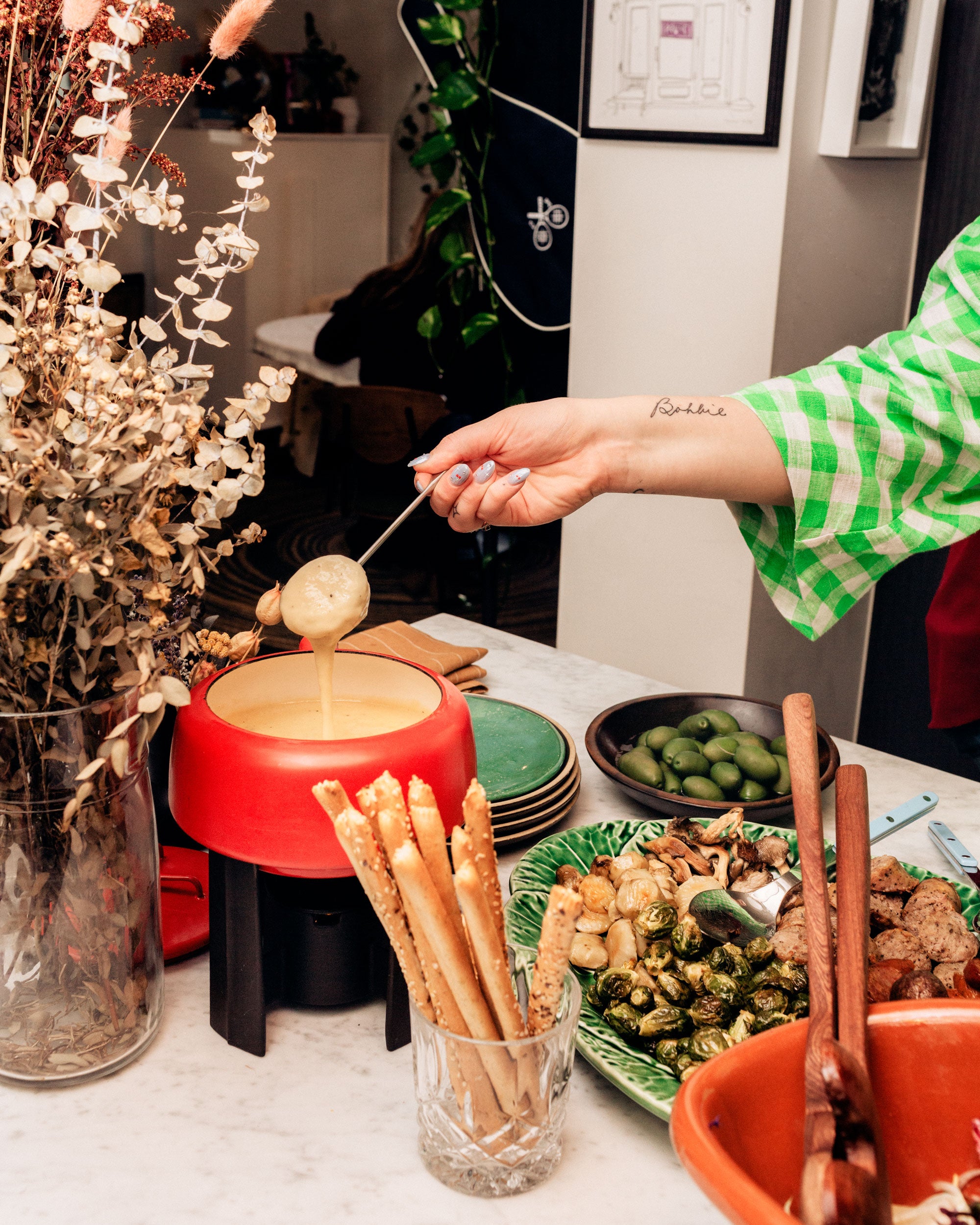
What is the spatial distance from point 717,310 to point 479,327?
3.35ft

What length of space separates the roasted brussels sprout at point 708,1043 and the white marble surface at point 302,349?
4040 millimetres

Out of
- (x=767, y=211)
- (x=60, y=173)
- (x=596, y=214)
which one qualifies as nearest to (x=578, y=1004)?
(x=60, y=173)

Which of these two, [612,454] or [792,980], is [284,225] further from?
[792,980]

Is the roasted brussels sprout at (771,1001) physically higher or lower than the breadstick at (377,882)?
lower

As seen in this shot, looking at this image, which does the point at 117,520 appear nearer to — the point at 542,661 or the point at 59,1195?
the point at 59,1195

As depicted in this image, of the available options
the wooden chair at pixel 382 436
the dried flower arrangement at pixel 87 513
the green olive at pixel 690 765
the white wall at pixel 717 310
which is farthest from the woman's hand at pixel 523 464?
the wooden chair at pixel 382 436

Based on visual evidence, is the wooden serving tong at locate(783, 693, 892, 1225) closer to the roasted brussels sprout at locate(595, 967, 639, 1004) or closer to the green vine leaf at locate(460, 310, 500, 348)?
the roasted brussels sprout at locate(595, 967, 639, 1004)

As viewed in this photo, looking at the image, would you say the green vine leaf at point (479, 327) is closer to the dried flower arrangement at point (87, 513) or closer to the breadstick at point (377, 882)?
the dried flower arrangement at point (87, 513)

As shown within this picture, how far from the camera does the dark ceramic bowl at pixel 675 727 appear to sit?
1066mm

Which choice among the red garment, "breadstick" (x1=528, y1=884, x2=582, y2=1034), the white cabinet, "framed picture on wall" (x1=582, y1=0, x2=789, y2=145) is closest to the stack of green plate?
"breadstick" (x1=528, y1=884, x2=582, y2=1034)

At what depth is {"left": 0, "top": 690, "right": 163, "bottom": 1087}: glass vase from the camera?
27.0 inches

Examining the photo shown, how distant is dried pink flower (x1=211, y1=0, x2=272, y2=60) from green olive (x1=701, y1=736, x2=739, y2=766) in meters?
0.72

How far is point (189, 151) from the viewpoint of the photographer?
504 cm

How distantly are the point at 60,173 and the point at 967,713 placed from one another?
1403 millimetres
